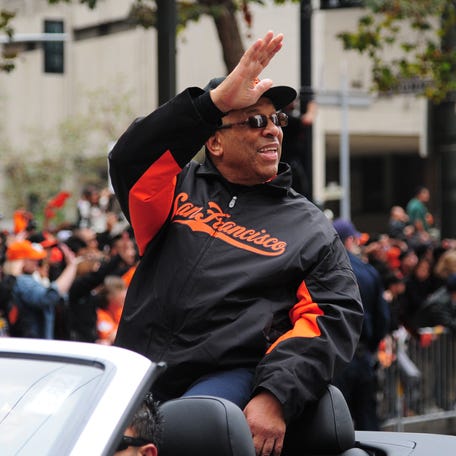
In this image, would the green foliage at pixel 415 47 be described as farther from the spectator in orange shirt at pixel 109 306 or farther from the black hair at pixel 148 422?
the black hair at pixel 148 422

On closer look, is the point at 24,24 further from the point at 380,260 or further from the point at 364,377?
the point at 364,377

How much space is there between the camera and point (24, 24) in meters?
49.8

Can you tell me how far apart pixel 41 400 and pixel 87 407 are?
0.17 m

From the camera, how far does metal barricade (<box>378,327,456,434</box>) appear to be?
490 inches

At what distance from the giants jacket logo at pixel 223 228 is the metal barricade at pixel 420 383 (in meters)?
8.05

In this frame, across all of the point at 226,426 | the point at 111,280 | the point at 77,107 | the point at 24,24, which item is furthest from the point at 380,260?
the point at 24,24

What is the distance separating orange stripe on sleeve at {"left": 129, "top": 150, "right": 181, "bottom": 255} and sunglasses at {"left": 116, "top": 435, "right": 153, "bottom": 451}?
4.73 feet

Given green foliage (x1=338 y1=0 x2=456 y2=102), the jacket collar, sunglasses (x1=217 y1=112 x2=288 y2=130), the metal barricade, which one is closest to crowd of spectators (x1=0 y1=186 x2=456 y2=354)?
the metal barricade

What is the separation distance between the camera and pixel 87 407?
10.1 ft

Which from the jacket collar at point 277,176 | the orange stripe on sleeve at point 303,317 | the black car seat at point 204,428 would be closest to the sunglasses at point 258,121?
the jacket collar at point 277,176

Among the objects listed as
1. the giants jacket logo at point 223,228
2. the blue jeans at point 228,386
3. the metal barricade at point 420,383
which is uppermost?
the giants jacket logo at point 223,228

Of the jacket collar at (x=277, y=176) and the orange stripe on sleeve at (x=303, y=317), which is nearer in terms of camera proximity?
the orange stripe on sleeve at (x=303, y=317)

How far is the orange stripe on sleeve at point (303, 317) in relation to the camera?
4273 millimetres

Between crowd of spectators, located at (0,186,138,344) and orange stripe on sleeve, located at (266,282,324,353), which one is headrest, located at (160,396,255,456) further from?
crowd of spectators, located at (0,186,138,344)
